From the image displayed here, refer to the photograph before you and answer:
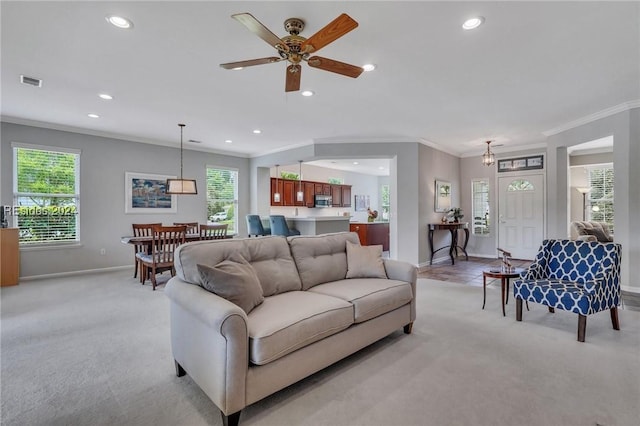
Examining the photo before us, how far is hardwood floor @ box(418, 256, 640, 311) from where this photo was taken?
13.4ft

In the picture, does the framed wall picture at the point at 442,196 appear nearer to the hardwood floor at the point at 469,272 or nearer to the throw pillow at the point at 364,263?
the hardwood floor at the point at 469,272

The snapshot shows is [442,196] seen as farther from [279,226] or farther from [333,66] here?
[333,66]

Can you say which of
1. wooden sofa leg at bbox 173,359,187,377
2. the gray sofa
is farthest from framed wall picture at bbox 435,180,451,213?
wooden sofa leg at bbox 173,359,187,377

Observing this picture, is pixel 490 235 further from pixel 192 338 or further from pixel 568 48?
pixel 192 338

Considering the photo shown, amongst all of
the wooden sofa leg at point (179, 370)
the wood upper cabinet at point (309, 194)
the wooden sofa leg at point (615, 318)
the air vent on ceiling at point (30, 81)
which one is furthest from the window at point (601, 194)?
the air vent on ceiling at point (30, 81)

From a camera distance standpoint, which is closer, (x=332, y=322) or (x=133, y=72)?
(x=332, y=322)

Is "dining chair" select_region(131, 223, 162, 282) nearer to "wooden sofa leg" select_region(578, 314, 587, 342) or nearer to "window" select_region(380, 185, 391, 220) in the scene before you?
"wooden sofa leg" select_region(578, 314, 587, 342)

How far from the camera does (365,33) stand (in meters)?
2.58

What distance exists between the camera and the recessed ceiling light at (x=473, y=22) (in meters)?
2.37

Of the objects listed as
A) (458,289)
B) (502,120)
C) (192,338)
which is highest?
(502,120)

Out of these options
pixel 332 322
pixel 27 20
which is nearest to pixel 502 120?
pixel 332 322

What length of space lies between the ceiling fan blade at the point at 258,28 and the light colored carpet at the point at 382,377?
230 cm

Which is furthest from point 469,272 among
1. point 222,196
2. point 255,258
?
point 222,196

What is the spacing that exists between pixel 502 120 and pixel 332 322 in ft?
15.5
